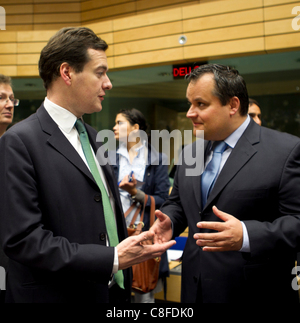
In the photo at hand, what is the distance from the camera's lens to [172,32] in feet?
17.7

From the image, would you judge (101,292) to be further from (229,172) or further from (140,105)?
(140,105)

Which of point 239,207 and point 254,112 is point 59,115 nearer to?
point 239,207

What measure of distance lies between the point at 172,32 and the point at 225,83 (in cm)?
410

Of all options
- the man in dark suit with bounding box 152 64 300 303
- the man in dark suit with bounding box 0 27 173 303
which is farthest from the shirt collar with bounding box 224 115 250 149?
the man in dark suit with bounding box 0 27 173 303

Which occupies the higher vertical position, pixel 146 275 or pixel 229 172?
pixel 229 172

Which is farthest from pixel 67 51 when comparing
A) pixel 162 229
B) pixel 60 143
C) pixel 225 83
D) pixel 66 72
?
pixel 162 229

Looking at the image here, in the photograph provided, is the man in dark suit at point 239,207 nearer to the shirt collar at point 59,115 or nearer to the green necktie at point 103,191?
the green necktie at point 103,191

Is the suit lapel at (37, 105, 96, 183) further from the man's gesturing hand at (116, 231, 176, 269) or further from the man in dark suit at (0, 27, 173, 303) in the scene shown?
the man's gesturing hand at (116, 231, 176, 269)

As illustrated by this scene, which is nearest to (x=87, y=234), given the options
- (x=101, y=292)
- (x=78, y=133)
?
(x=101, y=292)

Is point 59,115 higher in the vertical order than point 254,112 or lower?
lower
